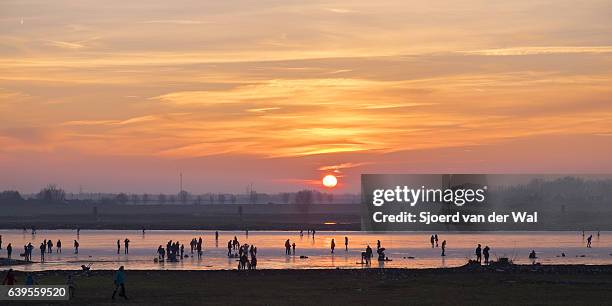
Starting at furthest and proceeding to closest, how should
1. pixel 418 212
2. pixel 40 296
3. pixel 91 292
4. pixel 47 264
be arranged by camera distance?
pixel 418 212 → pixel 47 264 → pixel 91 292 → pixel 40 296

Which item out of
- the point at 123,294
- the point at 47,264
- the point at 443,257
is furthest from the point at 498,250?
the point at 123,294

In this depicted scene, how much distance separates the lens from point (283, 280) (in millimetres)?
54219

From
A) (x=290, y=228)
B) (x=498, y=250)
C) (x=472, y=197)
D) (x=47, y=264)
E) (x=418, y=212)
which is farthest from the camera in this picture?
(x=290, y=228)

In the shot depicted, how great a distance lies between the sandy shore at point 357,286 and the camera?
142 ft

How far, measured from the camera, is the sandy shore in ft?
142

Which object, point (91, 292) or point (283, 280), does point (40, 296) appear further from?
point (283, 280)

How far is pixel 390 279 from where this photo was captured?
5450 cm

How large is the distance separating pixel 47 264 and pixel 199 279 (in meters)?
20.9

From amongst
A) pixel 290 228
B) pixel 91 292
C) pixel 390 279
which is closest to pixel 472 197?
pixel 390 279

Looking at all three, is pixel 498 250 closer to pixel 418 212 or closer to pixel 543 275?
pixel 418 212

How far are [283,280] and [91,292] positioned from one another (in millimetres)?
11987

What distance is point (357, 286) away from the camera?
5044cm

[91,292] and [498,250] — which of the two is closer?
[91,292]

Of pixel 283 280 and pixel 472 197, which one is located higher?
pixel 472 197
